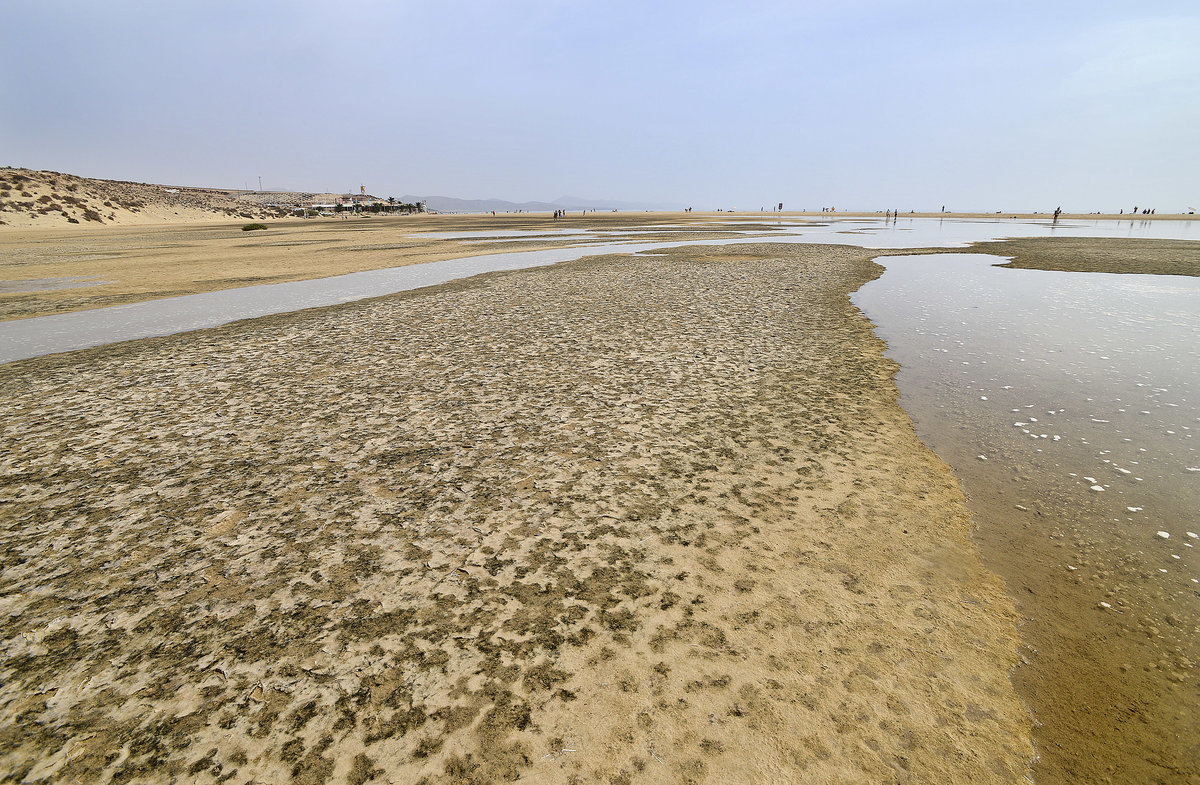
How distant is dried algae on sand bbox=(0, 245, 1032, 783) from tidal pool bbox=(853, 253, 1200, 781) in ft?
1.09

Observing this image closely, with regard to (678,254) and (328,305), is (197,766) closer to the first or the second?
(328,305)

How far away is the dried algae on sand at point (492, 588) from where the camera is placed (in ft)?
9.70

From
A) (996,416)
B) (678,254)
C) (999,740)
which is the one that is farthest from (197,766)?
(678,254)

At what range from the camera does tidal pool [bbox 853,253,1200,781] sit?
3.19m

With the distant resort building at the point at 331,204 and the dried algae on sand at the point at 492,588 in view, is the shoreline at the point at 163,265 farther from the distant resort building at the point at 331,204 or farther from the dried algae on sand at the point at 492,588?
the distant resort building at the point at 331,204

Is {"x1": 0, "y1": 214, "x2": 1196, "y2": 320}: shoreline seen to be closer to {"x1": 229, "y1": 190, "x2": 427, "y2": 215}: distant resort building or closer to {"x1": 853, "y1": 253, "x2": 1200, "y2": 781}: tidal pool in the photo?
{"x1": 853, "y1": 253, "x2": 1200, "y2": 781}: tidal pool

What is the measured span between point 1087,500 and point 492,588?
6.05 meters

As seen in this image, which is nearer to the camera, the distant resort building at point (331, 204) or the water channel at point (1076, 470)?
the water channel at point (1076, 470)

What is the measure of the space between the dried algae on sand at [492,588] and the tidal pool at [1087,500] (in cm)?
33

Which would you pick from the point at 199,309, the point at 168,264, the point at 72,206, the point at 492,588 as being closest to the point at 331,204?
the point at 72,206

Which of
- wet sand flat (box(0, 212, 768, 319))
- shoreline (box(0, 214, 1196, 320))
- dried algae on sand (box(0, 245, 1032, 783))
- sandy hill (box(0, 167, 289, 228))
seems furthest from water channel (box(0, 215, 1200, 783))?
sandy hill (box(0, 167, 289, 228))

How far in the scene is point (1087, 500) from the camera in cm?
548

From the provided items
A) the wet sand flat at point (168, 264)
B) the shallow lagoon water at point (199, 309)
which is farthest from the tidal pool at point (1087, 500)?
the wet sand flat at point (168, 264)

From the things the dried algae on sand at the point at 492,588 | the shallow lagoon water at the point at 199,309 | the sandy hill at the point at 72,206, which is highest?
the sandy hill at the point at 72,206
